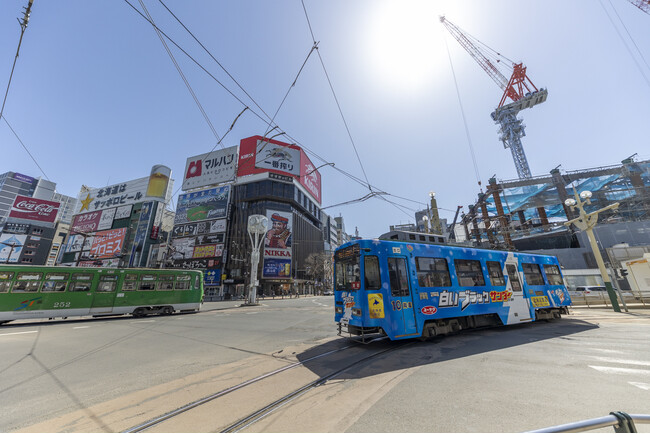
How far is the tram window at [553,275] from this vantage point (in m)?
11.7

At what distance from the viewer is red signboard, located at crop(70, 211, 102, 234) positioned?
71250 mm

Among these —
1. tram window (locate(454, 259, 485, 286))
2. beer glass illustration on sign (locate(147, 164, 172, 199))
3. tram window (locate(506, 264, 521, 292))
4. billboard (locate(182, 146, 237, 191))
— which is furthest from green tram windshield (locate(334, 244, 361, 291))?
beer glass illustration on sign (locate(147, 164, 172, 199))

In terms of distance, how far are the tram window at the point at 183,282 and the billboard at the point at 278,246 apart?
35198 millimetres

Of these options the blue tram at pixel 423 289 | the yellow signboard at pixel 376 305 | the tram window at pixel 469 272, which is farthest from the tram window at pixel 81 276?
the tram window at pixel 469 272

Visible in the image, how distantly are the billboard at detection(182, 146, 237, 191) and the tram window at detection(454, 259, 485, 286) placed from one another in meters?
60.6

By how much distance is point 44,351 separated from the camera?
7398 millimetres

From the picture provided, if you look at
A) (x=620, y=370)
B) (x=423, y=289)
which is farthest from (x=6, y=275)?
(x=620, y=370)

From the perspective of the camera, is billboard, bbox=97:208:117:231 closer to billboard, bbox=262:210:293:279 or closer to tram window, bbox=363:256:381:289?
billboard, bbox=262:210:293:279

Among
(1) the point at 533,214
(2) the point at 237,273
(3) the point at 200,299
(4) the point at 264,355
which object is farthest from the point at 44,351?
(1) the point at 533,214

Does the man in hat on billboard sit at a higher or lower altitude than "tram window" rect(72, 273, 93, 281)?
higher

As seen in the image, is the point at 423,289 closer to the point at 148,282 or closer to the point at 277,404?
the point at 277,404

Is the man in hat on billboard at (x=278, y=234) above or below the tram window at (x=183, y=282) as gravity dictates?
above

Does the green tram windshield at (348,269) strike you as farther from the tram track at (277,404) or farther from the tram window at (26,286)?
the tram window at (26,286)

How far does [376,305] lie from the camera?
7.34m
